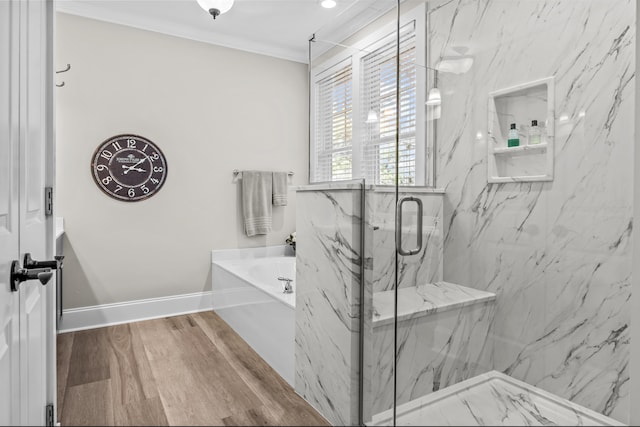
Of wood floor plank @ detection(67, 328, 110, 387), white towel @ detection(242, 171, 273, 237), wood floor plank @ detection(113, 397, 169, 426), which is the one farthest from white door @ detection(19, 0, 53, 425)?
white towel @ detection(242, 171, 273, 237)

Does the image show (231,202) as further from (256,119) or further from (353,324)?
(353,324)

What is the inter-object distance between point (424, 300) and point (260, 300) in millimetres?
1297

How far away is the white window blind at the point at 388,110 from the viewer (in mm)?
1344

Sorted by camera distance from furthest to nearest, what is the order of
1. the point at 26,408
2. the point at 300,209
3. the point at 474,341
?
the point at 300,209 < the point at 474,341 < the point at 26,408

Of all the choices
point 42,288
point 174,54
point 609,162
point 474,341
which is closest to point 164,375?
point 42,288

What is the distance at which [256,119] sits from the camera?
3562 mm

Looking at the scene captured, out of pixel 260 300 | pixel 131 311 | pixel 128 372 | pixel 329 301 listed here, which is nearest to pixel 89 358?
pixel 128 372

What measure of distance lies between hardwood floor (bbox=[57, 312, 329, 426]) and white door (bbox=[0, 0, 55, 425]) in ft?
1.88

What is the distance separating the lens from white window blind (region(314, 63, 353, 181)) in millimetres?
1711

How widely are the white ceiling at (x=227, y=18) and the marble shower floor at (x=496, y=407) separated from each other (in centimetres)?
238

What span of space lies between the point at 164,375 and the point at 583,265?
2028mm

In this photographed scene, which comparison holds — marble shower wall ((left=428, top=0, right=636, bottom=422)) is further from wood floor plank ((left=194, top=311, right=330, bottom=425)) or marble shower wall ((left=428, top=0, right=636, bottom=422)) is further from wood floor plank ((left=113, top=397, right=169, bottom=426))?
wood floor plank ((left=113, top=397, right=169, bottom=426))

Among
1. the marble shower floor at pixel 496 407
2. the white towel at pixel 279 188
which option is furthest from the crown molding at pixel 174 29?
the marble shower floor at pixel 496 407

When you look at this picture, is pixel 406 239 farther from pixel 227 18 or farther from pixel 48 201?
pixel 227 18
